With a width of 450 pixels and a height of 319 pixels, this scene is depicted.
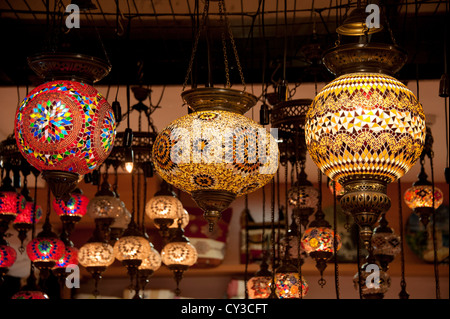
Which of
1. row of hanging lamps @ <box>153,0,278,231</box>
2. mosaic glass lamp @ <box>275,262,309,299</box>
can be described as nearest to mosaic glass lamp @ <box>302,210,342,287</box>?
mosaic glass lamp @ <box>275,262,309,299</box>

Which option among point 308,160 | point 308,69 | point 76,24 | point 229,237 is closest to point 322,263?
point 308,69

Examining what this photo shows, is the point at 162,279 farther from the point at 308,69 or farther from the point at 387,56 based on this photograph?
the point at 387,56

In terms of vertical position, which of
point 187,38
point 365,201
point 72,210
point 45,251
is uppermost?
point 187,38

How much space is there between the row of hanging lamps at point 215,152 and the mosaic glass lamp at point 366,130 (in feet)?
0.65

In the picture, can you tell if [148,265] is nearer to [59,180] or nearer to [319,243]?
[319,243]

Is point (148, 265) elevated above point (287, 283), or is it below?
Result: above

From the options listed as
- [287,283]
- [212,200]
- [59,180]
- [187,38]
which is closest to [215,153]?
[212,200]

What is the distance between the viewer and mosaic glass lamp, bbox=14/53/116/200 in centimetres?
265

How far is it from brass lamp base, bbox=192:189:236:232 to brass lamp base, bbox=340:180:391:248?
40 cm

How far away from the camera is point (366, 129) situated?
2.31 m

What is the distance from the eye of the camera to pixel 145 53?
577cm

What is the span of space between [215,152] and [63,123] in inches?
21.5

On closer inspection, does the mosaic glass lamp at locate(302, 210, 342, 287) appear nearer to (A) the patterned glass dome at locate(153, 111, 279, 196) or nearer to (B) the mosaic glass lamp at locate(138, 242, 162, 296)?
(B) the mosaic glass lamp at locate(138, 242, 162, 296)
